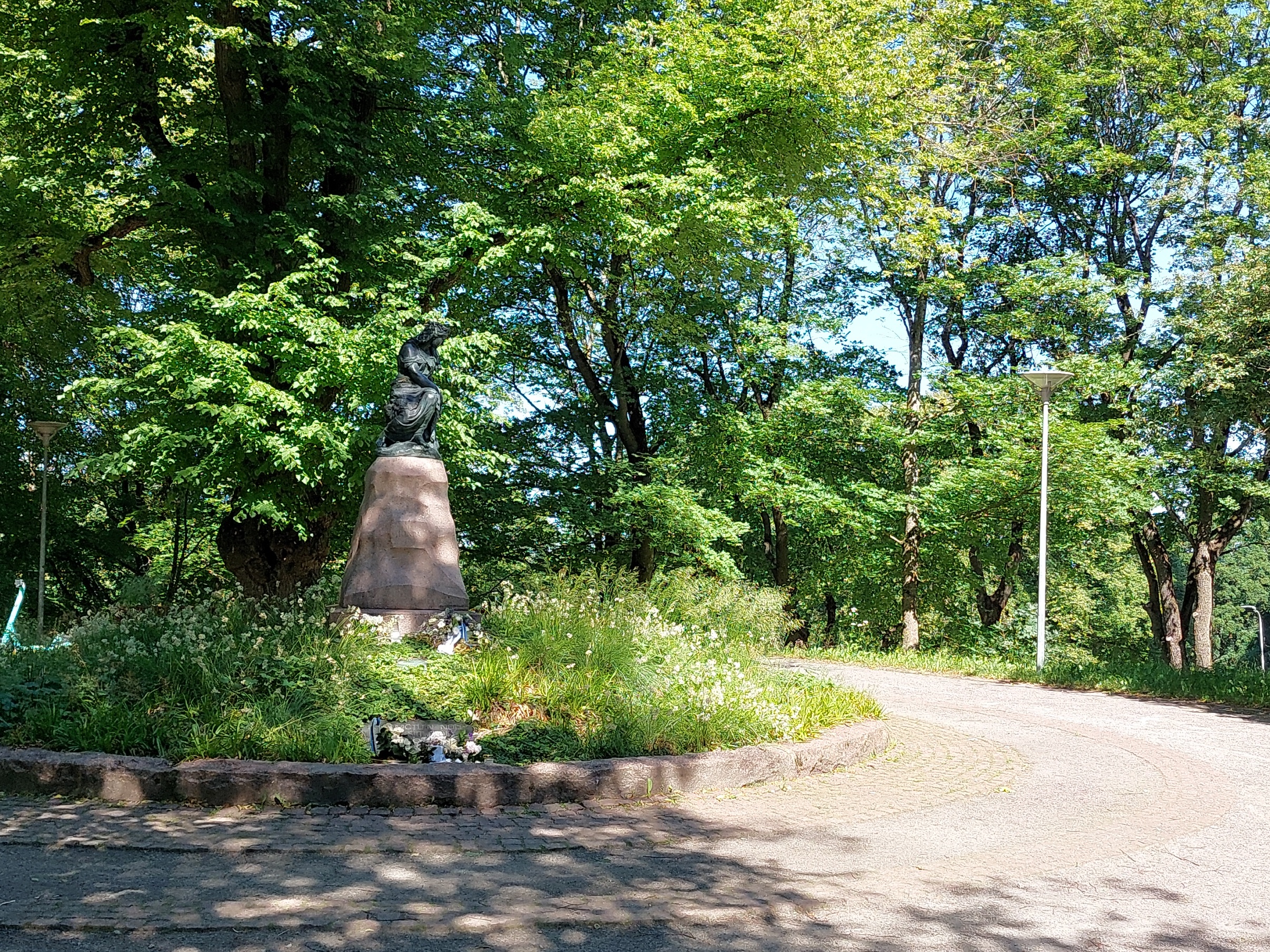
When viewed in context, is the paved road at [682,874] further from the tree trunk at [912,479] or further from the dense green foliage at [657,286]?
the tree trunk at [912,479]

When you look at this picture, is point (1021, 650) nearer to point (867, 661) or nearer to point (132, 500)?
point (867, 661)

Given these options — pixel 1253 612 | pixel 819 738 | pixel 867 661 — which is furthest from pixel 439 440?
pixel 1253 612

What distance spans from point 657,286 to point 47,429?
1279 centimetres

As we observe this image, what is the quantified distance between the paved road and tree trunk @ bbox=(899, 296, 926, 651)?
17506 millimetres

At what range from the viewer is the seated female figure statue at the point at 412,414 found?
34.9 ft

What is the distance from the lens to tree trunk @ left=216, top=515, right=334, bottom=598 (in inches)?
635

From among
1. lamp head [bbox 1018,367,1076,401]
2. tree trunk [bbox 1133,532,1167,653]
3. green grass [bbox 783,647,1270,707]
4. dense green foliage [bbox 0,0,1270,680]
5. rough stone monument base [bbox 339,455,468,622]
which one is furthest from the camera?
tree trunk [bbox 1133,532,1167,653]

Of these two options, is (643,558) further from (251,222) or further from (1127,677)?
(251,222)

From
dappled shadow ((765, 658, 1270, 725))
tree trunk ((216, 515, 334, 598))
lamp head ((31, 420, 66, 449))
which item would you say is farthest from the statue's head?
lamp head ((31, 420, 66, 449))

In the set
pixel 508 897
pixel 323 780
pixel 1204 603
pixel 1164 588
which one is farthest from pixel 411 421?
pixel 1164 588

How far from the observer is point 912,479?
2512 centimetres

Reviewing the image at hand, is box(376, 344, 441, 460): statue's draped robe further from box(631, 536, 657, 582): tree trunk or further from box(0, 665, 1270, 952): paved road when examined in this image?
box(631, 536, 657, 582): tree trunk

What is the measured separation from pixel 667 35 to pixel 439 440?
885 cm

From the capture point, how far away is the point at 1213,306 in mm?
18438
